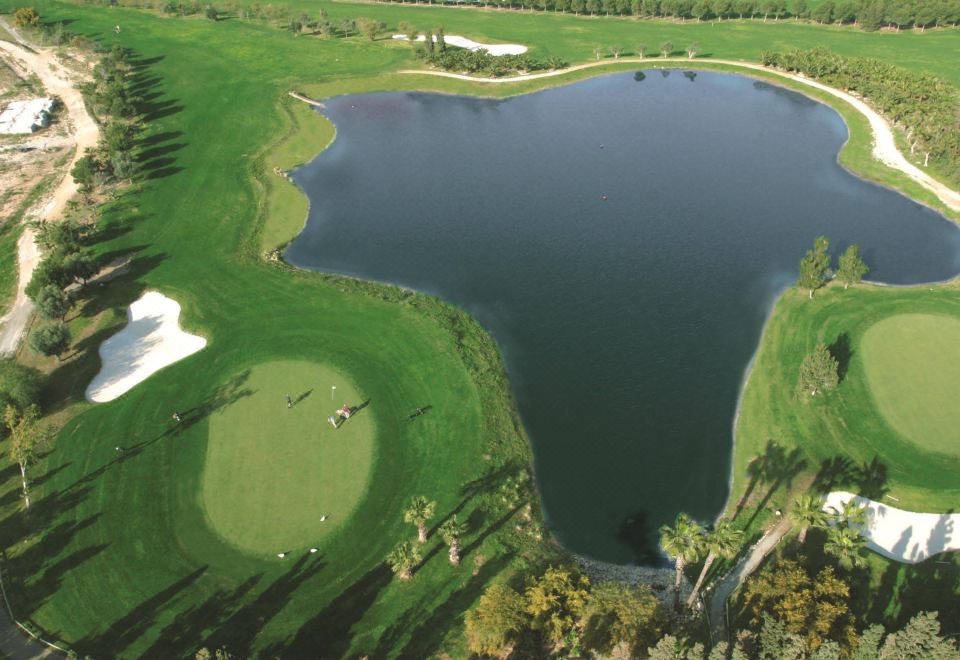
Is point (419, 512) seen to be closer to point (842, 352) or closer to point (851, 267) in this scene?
point (842, 352)

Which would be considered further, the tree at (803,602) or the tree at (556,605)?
the tree at (556,605)

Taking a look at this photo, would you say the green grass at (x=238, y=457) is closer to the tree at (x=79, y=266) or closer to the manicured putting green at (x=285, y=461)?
the manicured putting green at (x=285, y=461)

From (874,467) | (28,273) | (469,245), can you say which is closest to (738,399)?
(874,467)

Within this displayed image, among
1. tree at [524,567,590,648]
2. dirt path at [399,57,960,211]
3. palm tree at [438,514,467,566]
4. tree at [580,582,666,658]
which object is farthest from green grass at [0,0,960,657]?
dirt path at [399,57,960,211]

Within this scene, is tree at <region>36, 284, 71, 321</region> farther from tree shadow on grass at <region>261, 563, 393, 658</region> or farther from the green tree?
the green tree

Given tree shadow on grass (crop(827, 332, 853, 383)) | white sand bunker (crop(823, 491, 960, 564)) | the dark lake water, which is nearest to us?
white sand bunker (crop(823, 491, 960, 564))

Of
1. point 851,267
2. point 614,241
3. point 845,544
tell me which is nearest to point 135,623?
point 845,544

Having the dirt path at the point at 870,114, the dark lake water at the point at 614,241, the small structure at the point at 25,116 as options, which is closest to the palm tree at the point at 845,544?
the dark lake water at the point at 614,241

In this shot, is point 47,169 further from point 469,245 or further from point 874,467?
point 874,467
